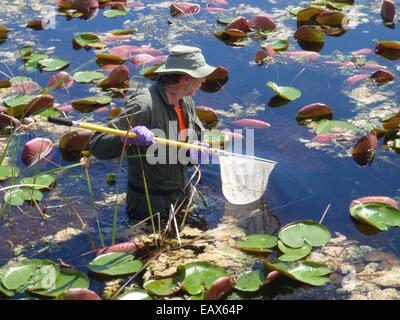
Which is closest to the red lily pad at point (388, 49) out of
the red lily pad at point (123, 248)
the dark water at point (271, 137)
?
the dark water at point (271, 137)

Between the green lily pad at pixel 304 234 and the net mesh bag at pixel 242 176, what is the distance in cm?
47

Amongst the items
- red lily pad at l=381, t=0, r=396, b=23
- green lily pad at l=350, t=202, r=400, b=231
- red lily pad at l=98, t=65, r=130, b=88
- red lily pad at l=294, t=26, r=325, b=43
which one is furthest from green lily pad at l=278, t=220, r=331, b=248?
red lily pad at l=381, t=0, r=396, b=23

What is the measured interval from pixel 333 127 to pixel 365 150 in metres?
0.46

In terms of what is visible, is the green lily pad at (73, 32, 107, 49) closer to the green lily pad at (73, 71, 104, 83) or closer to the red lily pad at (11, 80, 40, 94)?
the green lily pad at (73, 71, 104, 83)

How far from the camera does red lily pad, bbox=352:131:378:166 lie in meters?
5.80

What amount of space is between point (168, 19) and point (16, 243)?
4.36 meters

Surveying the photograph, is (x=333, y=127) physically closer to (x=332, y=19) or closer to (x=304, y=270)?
(x=304, y=270)

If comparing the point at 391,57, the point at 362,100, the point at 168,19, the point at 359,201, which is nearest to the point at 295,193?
the point at 359,201

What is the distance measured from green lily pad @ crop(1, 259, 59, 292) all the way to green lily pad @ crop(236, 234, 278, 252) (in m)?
1.16

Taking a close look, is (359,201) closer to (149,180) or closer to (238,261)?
(238,261)

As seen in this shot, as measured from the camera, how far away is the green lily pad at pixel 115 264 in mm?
4500
